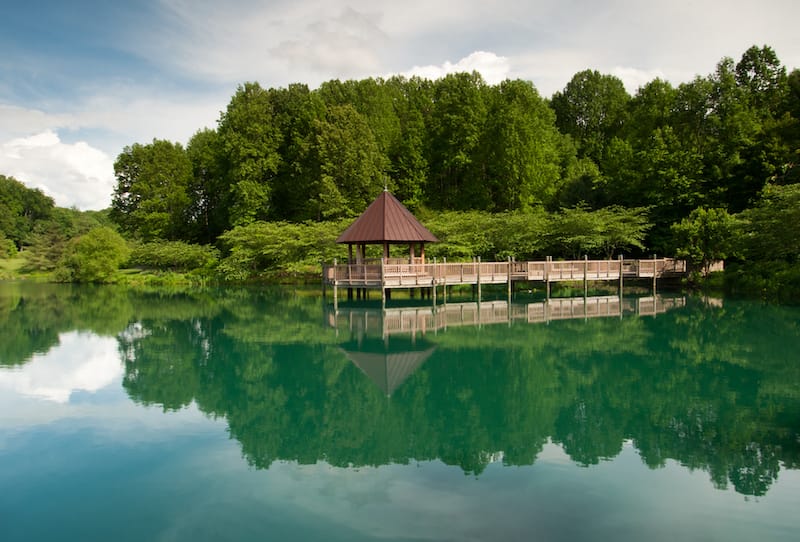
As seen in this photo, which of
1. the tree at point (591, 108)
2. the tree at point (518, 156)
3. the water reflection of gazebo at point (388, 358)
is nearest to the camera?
the water reflection of gazebo at point (388, 358)

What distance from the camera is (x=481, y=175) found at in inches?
1619

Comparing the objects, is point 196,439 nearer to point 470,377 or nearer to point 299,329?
point 470,377

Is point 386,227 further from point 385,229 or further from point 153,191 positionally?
point 153,191

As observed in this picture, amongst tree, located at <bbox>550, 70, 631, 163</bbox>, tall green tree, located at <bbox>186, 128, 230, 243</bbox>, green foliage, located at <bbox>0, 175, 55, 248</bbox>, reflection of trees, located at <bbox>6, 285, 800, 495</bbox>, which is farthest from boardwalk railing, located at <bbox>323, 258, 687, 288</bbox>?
green foliage, located at <bbox>0, 175, 55, 248</bbox>

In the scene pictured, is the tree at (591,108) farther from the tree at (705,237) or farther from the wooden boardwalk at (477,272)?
the wooden boardwalk at (477,272)

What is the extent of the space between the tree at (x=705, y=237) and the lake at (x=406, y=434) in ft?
33.3

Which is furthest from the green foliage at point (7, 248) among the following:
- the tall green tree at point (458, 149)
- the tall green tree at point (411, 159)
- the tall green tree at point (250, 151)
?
the tall green tree at point (458, 149)

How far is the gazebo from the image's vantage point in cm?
2398

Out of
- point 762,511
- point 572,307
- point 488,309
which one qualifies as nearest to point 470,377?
point 762,511

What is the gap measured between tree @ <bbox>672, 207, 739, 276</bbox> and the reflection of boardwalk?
3.85 metres

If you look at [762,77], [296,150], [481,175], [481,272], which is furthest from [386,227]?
[762,77]

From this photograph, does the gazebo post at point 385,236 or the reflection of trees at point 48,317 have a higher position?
the gazebo post at point 385,236

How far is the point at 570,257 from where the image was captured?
106 feet

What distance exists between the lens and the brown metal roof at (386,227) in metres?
24.0
